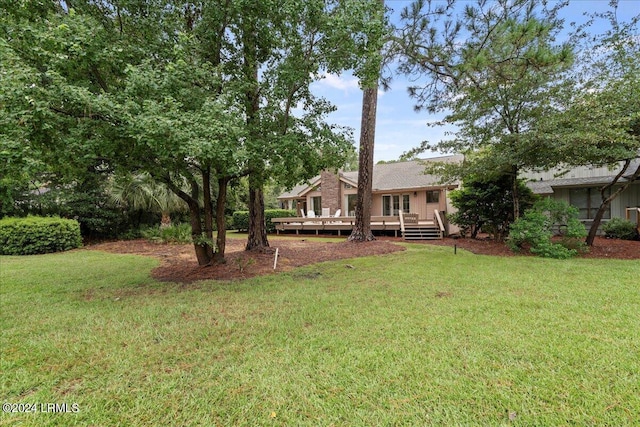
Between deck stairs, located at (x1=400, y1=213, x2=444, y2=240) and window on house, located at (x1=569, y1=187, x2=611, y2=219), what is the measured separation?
6.74 metres

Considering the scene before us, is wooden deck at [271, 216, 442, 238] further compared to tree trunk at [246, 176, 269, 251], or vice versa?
wooden deck at [271, 216, 442, 238]

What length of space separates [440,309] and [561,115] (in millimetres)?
7014

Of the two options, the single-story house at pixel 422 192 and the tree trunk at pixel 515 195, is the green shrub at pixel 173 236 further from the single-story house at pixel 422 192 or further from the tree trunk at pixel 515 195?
the tree trunk at pixel 515 195

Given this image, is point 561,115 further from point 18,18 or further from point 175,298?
point 18,18

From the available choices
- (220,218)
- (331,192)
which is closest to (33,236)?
(220,218)

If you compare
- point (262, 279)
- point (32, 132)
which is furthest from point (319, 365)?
point (32, 132)

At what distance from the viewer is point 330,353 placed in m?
2.95

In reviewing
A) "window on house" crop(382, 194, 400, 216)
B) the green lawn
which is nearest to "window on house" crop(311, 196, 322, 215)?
"window on house" crop(382, 194, 400, 216)

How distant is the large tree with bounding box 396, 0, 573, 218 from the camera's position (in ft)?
22.0

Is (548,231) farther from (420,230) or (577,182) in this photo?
(577,182)

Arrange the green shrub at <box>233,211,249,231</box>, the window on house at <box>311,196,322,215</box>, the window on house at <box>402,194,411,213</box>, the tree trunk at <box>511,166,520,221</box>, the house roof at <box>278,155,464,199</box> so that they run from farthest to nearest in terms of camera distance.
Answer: the window on house at <box>311,196,322,215</box> < the green shrub at <box>233,211,249,231</box> < the window on house at <box>402,194,411,213</box> < the house roof at <box>278,155,464,199</box> < the tree trunk at <box>511,166,520,221</box>

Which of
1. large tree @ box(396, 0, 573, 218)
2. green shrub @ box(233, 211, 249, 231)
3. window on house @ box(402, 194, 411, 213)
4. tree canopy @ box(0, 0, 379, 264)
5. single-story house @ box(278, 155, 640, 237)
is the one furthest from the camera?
green shrub @ box(233, 211, 249, 231)

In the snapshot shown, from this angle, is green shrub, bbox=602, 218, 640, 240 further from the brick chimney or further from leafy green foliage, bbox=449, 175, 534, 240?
the brick chimney

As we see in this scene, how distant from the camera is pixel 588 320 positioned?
3.61 m
